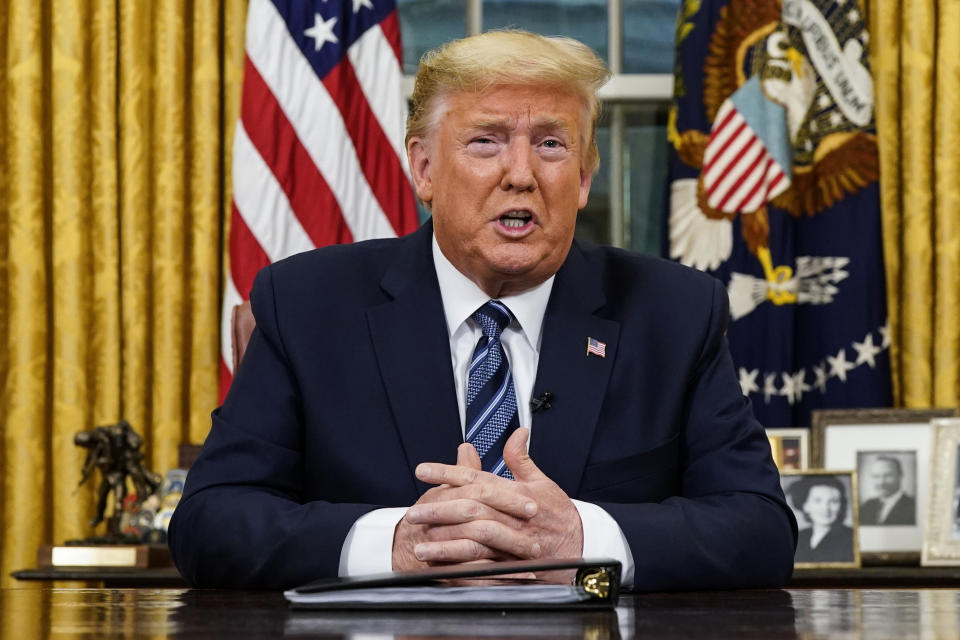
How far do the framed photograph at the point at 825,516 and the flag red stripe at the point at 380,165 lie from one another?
1.41 metres

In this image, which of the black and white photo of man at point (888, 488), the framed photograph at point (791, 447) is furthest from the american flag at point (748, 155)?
the black and white photo of man at point (888, 488)

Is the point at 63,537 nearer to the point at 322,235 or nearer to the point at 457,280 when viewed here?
the point at 322,235

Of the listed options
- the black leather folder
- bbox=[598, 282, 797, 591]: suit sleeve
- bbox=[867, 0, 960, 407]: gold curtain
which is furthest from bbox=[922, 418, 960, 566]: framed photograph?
the black leather folder

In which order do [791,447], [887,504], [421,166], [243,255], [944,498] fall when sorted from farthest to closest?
[243,255] → [791,447] → [887,504] → [944,498] → [421,166]

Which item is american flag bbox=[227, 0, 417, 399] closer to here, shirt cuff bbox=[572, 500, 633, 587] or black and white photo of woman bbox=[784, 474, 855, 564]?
black and white photo of woman bbox=[784, 474, 855, 564]

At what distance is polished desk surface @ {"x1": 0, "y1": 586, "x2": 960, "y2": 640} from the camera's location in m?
1.12

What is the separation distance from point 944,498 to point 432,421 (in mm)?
1935

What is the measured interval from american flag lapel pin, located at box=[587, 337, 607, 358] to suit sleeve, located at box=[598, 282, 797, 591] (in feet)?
0.51

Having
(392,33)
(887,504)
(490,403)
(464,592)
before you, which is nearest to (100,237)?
(392,33)

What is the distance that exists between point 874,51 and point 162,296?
2364 millimetres

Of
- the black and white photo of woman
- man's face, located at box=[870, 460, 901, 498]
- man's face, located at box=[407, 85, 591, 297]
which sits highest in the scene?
man's face, located at box=[407, 85, 591, 297]

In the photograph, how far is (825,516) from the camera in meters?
3.46

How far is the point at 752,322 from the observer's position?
12.9 ft

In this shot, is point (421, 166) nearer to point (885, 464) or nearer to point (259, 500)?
point (259, 500)
